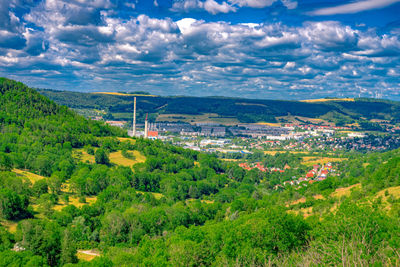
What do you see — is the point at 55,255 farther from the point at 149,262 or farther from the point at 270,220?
the point at 270,220

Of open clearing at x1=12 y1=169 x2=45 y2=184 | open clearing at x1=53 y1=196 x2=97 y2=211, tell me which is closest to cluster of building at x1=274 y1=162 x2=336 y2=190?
open clearing at x1=53 y1=196 x2=97 y2=211

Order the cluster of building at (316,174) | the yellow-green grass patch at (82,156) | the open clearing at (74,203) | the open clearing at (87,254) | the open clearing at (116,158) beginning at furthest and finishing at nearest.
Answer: the cluster of building at (316,174) < the open clearing at (116,158) < the yellow-green grass patch at (82,156) < the open clearing at (74,203) < the open clearing at (87,254)

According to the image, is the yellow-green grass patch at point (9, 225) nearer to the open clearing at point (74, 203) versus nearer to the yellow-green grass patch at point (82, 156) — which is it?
the open clearing at point (74, 203)

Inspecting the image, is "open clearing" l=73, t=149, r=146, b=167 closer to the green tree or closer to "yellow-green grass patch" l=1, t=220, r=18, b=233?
the green tree

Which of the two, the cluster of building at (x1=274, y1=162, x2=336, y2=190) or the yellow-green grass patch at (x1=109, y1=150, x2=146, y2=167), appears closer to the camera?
the yellow-green grass patch at (x1=109, y1=150, x2=146, y2=167)

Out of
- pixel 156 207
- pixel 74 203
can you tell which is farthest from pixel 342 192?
pixel 74 203

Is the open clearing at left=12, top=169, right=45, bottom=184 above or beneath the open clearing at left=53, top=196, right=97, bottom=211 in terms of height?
above

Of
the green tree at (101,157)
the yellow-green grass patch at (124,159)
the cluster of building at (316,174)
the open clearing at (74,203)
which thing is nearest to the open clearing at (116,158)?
the yellow-green grass patch at (124,159)

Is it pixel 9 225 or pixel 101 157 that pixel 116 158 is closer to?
pixel 101 157
